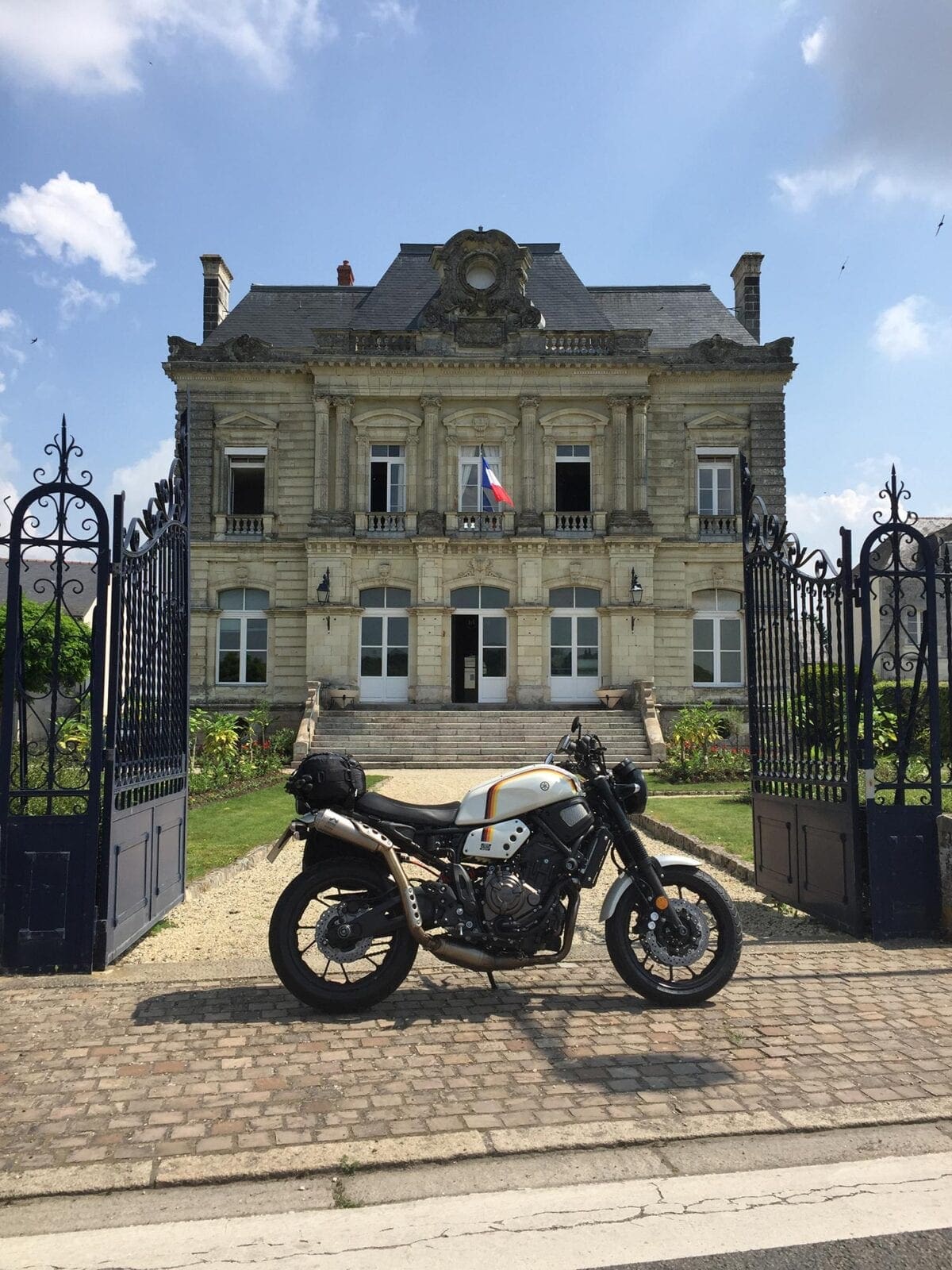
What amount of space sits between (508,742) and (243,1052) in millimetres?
16691

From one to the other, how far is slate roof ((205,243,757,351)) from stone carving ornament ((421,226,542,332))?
0.89 meters

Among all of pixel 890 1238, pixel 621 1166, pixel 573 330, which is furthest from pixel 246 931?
pixel 573 330

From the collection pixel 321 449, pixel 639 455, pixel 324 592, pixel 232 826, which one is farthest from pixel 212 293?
pixel 232 826

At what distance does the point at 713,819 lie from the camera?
11305mm

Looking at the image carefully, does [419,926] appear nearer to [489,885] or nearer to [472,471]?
[489,885]

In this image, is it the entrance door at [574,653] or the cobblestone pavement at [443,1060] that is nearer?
the cobblestone pavement at [443,1060]

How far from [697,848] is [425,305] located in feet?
65.3

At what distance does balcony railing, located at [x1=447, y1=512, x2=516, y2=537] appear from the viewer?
24.5 meters

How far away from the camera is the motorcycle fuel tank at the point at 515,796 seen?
4.74 meters

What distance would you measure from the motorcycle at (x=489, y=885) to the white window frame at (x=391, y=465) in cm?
2058

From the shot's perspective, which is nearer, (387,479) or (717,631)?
(717,631)

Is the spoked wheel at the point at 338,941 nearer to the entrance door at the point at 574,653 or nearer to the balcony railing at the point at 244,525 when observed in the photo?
the entrance door at the point at 574,653

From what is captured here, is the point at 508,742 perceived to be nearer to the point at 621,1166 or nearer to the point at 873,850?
the point at 873,850

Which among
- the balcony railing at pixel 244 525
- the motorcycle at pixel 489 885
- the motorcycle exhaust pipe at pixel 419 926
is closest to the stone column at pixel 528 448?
the balcony railing at pixel 244 525
